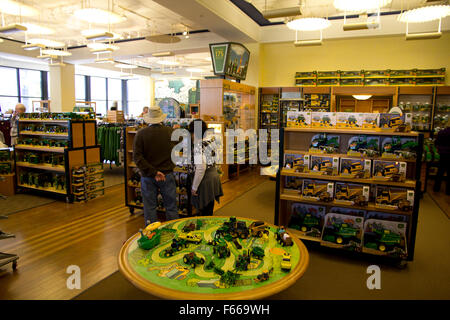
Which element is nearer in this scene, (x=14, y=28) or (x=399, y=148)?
(x=399, y=148)

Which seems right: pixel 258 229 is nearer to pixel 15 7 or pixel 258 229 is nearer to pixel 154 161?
pixel 154 161

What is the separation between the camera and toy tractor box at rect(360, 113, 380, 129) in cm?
395

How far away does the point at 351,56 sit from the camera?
9.91 meters

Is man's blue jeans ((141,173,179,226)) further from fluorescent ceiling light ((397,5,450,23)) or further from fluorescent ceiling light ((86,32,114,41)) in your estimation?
fluorescent ceiling light ((397,5,450,23))

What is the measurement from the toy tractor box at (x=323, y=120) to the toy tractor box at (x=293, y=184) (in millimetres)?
814

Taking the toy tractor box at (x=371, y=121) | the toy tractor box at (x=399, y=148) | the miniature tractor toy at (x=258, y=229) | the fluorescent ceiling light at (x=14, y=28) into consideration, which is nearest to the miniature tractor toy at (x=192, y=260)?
the miniature tractor toy at (x=258, y=229)

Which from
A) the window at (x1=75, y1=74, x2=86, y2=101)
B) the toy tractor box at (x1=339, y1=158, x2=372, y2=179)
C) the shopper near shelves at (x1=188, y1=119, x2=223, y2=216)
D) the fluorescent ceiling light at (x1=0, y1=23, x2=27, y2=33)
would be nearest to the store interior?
the toy tractor box at (x1=339, y1=158, x2=372, y2=179)

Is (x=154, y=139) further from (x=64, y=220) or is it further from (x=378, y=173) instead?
(x=378, y=173)

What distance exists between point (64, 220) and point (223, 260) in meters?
3.96

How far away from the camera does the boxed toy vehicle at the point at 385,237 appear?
11.9 feet

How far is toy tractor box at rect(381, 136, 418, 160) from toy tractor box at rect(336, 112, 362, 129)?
1.38 ft

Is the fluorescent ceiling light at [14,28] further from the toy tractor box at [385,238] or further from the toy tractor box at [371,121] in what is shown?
the toy tractor box at [385,238]

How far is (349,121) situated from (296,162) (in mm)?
899

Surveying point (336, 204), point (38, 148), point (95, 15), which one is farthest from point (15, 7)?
point (336, 204)
